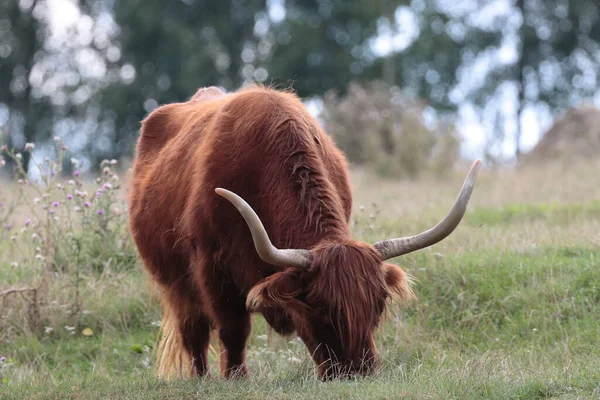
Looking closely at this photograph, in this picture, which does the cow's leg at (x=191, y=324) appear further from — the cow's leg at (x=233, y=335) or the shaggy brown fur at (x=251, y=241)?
the cow's leg at (x=233, y=335)

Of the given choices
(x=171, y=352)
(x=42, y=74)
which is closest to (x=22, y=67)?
(x=42, y=74)

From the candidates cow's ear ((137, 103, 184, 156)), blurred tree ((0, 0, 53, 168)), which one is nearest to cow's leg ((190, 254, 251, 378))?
cow's ear ((137, 103, 184, 156))

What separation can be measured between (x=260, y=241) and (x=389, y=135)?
16.2 m

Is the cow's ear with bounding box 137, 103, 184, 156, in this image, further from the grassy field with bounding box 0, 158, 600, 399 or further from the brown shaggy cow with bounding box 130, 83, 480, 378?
the grassy field with bounding box 0, 158, 600, 399

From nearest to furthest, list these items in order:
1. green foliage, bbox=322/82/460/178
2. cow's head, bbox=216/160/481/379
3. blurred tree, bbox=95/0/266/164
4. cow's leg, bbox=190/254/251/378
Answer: cow's head, bbox=216/160/481/379 < cow's leg, bbox=190/254/251/378 < green foliage, bbox=322/82/460/178 < blurred tree, bbox=95/0/266/164

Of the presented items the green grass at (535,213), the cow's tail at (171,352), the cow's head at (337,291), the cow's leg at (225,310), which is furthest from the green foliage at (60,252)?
the green grass at (535,213)

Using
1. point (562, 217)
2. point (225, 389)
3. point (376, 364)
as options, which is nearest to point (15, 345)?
point (225, 389)

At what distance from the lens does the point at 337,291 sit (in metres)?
4.93

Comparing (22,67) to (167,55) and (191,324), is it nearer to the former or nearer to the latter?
(167,55)

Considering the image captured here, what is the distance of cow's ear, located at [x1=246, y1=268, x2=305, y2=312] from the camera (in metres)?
5.09

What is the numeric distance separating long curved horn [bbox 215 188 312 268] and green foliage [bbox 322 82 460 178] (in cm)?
1366

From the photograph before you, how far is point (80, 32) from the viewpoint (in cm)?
3119

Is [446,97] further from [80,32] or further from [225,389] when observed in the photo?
[225,389]

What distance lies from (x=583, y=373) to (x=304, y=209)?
6.17 feet
